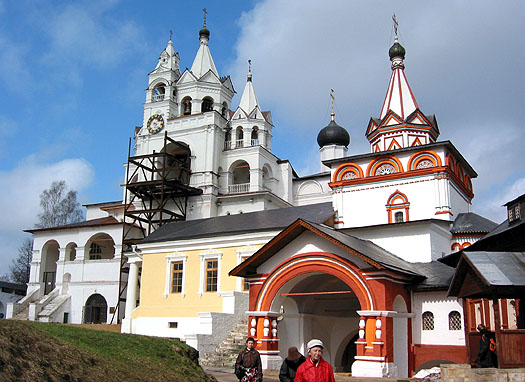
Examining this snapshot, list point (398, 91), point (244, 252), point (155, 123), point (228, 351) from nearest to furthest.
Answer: point (228, 351)
point (244, 252)
point (398, 91)
point (155, 123)

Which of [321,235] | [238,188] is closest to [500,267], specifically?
[321,235]

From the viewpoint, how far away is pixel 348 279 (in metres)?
17.2

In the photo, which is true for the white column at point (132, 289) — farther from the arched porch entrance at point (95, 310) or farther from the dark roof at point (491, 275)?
the dark roof at point (491, 275)

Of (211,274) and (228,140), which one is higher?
(228,140)

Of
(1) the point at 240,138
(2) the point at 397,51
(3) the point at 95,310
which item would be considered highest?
(2) the point at 397,51

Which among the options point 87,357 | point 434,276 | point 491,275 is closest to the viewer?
point 87,357

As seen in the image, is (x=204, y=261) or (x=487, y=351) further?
(x=204, y=261)

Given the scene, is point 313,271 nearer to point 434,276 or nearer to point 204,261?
point 434,276

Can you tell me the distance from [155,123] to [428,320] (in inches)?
1129

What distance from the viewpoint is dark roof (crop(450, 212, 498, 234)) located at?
2398 cm

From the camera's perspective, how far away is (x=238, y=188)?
40.2 metres

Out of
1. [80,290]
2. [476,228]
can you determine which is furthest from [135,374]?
[80,290]

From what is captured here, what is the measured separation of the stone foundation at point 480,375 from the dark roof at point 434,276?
22.5 feet

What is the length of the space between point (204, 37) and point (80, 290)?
21413 mm
